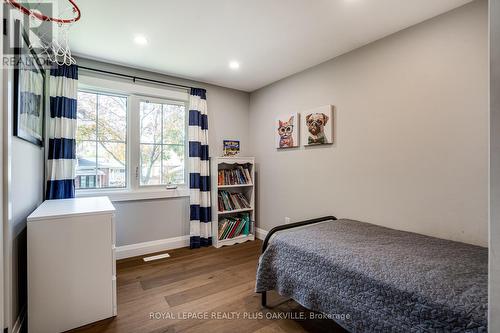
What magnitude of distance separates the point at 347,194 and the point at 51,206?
2736 mm

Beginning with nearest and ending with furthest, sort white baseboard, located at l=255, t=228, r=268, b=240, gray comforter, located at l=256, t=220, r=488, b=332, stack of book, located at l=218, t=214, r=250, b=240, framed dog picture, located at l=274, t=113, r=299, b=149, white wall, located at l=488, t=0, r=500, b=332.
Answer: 1. white wall, located at l=488, t=0, r=500, b=332
2. gray comforter, located at l=256, t=220, r=488, b=332
3. framed dog picture, located at l=274, t=113, r=299, b=149
4. stack of book, located at l=218, t=214, r=250, b=240
5. white baseboard, located at l=255, t=228, r=268, b=240

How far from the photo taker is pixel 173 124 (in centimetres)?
334

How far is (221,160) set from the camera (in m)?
3.36

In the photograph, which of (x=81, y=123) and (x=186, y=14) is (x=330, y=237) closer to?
(x=186, y=14)

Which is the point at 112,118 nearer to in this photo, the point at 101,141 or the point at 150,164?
the point at 101,141

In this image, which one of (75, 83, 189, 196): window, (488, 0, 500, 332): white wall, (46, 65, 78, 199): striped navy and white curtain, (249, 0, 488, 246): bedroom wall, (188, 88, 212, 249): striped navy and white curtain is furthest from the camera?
(188, 88, 212, 249): striped navy and white curtain

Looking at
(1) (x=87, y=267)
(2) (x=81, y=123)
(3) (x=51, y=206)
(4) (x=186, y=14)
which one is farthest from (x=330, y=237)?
(2) (x=81, y=123)

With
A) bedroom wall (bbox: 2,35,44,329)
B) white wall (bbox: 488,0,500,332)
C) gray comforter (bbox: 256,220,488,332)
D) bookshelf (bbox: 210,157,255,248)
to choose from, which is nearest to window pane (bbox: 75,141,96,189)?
bedroom wall (bbox: 2,35,44,329)

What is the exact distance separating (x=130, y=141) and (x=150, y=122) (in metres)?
0.37

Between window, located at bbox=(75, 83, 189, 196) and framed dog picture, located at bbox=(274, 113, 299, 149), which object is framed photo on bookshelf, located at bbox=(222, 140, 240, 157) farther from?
framed dog picture, located at bbox=(274, 113, 299, 149)

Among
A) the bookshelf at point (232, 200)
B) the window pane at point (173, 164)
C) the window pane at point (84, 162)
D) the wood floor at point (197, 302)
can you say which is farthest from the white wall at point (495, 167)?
the window pane at point (84, 162)

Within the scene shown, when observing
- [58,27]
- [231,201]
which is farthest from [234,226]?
[58,27]

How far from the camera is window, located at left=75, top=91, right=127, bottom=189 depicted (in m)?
2.72

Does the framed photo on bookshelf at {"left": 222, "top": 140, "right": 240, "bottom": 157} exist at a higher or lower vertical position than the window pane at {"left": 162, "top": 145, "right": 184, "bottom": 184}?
higher
